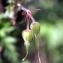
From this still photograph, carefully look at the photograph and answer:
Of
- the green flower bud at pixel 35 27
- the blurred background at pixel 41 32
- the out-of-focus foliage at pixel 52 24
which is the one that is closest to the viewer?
the green flower bud at pixel 35 27

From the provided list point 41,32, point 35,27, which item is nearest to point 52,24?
point 41,32

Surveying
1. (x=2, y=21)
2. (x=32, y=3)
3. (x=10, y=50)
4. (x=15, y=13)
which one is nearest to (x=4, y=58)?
(x=10, y=50)

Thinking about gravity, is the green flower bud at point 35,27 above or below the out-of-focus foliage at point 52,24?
above

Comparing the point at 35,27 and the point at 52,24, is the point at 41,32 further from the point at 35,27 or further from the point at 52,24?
the point at 35,27

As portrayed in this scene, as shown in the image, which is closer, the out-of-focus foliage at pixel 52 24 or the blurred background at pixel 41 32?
the blurred background at pixel 41 32

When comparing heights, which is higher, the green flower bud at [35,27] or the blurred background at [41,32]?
the green flower bud at [35,27]

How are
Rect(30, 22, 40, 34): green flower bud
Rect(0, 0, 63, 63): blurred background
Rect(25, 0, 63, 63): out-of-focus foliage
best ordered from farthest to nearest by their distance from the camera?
Rect(25, 0, 63, 63): out-of-focus foliage
Rect(0, 0, 63, 63): blurred background
Rect(30, 22, 40, 34): green flower bud

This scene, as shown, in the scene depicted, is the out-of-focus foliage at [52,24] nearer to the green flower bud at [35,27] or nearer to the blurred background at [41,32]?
the blurred background at [41,32]

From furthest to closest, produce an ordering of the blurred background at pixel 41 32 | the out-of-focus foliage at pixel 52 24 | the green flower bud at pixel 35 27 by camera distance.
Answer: the out-of-focus foliage at pixel 52 24 → the blurred background at pixel 41 32 → the green flower bud at pixel 35 27

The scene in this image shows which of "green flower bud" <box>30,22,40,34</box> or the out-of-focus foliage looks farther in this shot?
the out-of-focus foliage

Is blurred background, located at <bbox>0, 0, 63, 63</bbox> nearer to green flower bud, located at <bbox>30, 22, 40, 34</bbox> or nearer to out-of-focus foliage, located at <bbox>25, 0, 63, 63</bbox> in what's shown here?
out-of-focus foliage, located at <bbox>25, 0, 63, 63</bbox>

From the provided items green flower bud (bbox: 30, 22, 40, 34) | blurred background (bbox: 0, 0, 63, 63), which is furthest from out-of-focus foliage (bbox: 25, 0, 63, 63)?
green flower bud (bbox: 30, 22, 40, 34)

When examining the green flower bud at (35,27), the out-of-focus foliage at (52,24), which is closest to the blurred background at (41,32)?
the out-of-focus foliage at (52,24)
